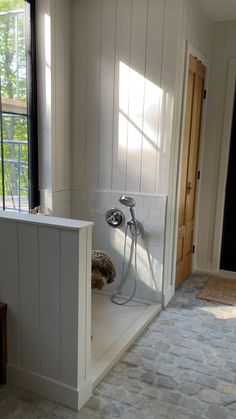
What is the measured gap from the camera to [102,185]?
3.07m

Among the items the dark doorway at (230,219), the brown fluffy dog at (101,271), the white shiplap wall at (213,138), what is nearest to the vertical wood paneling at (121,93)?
the brown fluffy dog at (101,271)

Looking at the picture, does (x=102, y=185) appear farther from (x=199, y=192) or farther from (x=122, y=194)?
(x=199, y=192)

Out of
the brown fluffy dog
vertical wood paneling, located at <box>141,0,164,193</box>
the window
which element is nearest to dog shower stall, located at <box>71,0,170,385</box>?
vertical wood paneling, located at <box>141,0,164,193</box>

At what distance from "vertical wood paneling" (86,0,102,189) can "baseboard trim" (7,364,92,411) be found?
1.64 metres

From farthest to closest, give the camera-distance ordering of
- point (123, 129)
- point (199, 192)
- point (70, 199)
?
point (199, 192)
point (70, 199)
point (123, 129)

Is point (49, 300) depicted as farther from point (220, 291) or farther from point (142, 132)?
point (220, 291)

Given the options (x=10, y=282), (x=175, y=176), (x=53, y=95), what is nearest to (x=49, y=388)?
(x=10, y=282)

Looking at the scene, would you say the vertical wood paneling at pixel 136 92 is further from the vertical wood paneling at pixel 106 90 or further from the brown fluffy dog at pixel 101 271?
the brown fluffy dog at pixel 101 271

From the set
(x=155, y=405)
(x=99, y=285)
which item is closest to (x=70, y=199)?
(x=99, y=285)

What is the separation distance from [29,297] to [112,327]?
901mm

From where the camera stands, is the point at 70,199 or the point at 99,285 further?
the point at 70,199

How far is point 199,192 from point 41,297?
2.42 metres

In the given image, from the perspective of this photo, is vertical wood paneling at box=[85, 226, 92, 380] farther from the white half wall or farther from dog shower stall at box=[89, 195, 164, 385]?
dog shower stall at box=[89, 195, 164, 385]

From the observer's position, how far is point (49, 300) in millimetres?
1784
